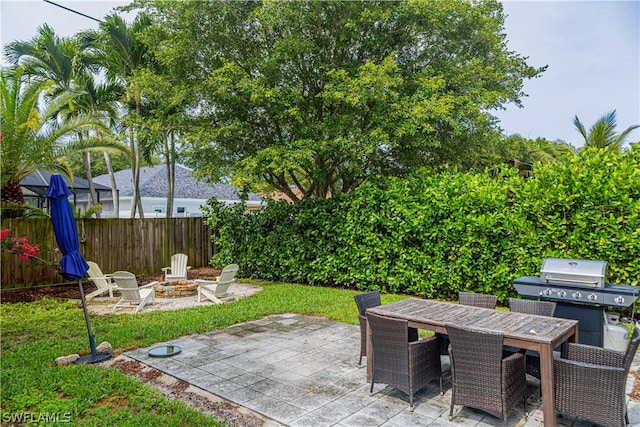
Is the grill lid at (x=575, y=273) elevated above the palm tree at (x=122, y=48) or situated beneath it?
situated beneath

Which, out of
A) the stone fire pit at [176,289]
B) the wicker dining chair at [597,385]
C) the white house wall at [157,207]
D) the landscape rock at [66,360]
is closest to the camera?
the wicker dining chair at [597,385]

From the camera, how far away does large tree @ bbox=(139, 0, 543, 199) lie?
367 inches

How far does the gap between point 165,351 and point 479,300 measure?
13.1ft

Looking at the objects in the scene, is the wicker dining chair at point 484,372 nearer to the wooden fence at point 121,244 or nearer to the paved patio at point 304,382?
the paved patio at point 304,382

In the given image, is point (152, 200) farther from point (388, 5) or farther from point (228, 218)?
point (388, 5)

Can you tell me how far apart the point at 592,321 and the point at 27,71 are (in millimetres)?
15893

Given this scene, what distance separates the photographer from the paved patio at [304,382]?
346cm

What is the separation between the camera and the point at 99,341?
5.59 meters

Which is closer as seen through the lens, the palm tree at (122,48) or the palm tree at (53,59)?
the palm tree at (122,48)

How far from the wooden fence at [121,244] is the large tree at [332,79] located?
2.52m

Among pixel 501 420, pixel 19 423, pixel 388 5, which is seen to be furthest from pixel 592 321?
pixel 388 5

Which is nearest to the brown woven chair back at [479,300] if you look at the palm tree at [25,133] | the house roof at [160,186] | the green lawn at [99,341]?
the green lawn at [99,341]

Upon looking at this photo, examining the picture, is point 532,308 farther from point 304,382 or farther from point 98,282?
point 98,282

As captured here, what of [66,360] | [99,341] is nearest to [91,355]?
[66,360]
